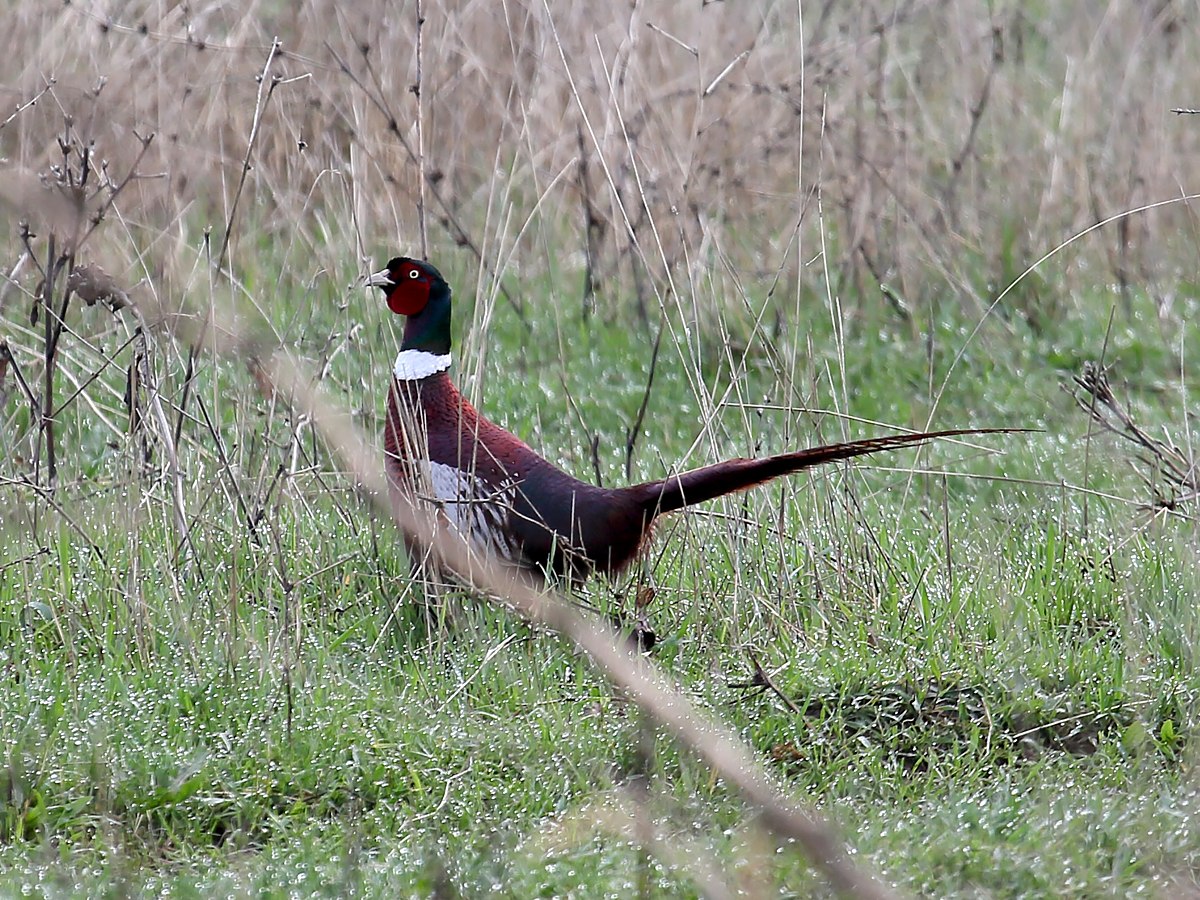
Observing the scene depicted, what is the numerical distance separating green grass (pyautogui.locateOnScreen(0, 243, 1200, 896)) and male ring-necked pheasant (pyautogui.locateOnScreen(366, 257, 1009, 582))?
0.16m

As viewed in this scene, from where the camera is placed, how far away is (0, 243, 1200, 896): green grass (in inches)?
103

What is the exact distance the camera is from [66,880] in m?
2.55

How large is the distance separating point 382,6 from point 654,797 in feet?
14.1

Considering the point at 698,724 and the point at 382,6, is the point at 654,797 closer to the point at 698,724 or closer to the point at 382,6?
the point at 698,724

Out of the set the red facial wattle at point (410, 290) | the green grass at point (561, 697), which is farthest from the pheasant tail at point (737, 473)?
the red facial wattle at point (410, 290)

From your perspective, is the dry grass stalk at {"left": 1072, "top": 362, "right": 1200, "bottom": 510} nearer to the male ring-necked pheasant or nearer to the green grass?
the green grass

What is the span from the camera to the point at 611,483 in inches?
183

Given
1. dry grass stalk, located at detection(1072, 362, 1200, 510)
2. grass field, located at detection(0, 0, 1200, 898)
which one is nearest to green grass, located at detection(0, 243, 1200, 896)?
grass field, located at detection(0, 0, 1200, 898)

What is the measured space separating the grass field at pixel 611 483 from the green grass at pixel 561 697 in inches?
0.4

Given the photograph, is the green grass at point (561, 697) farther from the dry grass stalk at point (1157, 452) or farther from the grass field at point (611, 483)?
the dry grass stalk at point (1157, 452)

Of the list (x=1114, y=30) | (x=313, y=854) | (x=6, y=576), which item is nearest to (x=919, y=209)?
(x=1114, y=30)

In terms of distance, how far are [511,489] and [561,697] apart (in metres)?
0.71

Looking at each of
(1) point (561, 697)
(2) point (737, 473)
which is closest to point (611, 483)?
(2) point (737, 473)

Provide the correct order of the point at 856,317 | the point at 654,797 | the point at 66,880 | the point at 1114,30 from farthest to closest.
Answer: the point at 1114,30 < the point at 856,317 < the point at 654,797 < the point at 66,880
